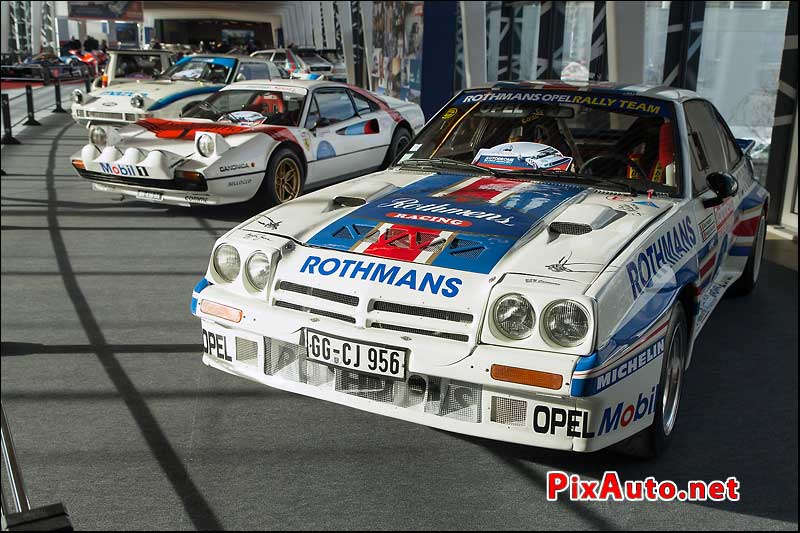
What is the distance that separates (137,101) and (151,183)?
397cm

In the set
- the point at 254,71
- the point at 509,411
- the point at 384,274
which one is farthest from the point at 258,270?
the point at 254,71

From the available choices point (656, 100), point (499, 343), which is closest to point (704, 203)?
point (656, 100)

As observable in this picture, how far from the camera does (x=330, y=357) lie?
2812 millimetres

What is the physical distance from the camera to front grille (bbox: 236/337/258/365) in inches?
119

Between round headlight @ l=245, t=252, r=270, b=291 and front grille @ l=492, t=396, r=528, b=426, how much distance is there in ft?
3.31

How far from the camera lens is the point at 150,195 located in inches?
285

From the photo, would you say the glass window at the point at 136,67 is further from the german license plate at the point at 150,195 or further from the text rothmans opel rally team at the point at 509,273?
the text rothmans opel rally team at the point at 509,273

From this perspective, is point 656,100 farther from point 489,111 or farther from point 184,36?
point 184,36

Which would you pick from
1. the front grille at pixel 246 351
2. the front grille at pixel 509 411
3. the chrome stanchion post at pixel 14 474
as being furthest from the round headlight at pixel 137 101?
the chrome stanchion post at pixel 14 474

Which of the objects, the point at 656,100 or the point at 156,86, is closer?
the point at 656,100

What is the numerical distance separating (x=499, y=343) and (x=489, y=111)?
81.0 inches

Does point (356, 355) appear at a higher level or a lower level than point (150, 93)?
lower

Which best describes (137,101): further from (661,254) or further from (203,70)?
(661,254)

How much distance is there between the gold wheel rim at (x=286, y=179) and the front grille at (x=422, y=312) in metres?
4.79
